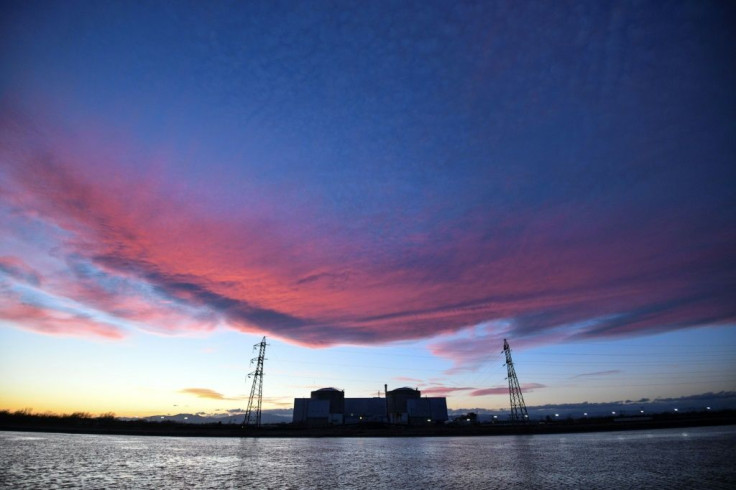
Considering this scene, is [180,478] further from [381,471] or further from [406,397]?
[406,397]

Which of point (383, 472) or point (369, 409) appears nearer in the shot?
point (383, 472)

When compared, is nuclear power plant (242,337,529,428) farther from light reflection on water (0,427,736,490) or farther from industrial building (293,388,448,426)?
light reflection on water (0,427,736,490)

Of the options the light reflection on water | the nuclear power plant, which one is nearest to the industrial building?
the nuclear power plant

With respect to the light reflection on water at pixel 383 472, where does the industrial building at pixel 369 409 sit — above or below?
above

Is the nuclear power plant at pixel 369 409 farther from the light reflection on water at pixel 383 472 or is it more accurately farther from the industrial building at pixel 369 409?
the light reflection on water at pixel 383 472

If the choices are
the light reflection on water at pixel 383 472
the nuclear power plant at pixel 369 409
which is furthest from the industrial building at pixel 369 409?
the light reflection on water at pixel 383 472

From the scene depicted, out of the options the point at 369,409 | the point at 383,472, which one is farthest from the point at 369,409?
the point at 383,472

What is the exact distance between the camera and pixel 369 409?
534 ft

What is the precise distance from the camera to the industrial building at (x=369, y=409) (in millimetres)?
148750

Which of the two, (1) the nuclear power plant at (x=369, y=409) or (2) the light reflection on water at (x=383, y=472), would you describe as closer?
(2) the light reflection on water at (x=383, y=472)

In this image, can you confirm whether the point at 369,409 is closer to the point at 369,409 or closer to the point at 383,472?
the point at 369,409

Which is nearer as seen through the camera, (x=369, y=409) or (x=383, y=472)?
(x=383, y=472)

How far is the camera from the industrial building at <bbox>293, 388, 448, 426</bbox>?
148750 mm

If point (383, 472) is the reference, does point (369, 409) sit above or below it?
above
